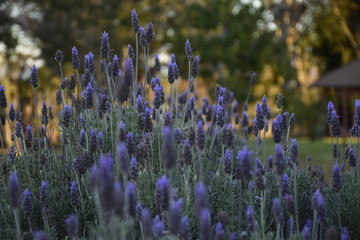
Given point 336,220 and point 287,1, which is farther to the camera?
point 287,1

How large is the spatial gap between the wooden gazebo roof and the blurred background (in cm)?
5

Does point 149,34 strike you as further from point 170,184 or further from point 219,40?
point 219,40

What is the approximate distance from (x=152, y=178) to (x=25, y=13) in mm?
20170

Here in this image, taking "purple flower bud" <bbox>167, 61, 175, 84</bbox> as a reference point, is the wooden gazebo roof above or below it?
above

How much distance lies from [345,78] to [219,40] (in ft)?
29.6

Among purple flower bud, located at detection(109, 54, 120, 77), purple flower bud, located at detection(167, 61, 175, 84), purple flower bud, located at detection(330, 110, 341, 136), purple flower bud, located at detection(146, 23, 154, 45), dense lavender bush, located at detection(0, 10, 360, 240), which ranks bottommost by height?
dense lavender bush, located at detection(0, 10, 360, 240)

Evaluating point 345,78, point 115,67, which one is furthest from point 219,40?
point 115,67

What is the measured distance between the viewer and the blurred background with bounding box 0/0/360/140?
16625 millimetres

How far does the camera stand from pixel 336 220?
319 centimetres

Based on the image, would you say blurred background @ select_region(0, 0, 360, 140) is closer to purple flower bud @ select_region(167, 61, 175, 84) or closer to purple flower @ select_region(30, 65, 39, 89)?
purple flower bud @ select_region(167, 61, 175, 84)

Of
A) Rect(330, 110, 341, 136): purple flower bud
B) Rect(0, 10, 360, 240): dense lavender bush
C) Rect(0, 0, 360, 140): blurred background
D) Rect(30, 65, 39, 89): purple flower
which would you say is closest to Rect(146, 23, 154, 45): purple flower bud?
Rect(0, 10, 360, 240): dense lavender bush

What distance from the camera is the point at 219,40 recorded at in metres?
16.8

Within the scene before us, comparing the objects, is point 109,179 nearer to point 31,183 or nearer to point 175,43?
point 31,183

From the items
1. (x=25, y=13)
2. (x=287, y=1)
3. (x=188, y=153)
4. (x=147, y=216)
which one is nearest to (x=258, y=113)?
(x=188, y=153)
